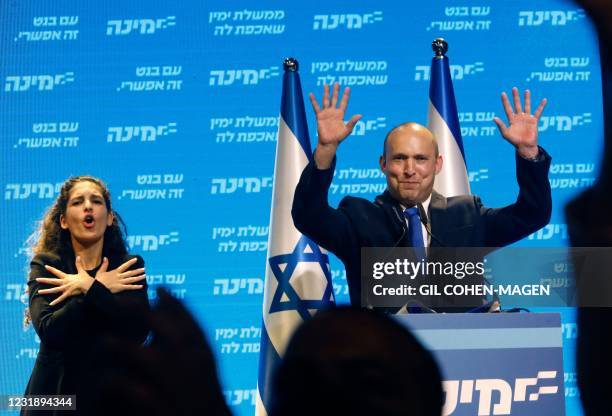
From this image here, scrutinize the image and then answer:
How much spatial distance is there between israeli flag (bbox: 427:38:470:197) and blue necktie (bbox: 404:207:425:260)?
38.4 inches

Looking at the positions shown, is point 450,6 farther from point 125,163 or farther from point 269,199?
point 125,163

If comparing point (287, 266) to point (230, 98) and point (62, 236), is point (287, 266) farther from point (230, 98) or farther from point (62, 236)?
point (230, 98)

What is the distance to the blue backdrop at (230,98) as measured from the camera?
5375 mm

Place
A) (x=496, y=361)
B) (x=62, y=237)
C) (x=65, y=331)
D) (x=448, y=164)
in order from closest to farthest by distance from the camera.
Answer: (x=496, y=361), (x=65, y=331), (x=62, y=237), (x=448, y=164)

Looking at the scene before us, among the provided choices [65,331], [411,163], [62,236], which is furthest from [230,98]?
[65,331]

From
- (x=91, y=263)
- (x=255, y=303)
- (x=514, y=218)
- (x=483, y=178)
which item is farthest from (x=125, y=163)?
(x=514, y=218)

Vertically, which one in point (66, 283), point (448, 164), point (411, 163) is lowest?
point (66, 283)

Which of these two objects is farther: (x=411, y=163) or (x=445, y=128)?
(x=445, y=128)

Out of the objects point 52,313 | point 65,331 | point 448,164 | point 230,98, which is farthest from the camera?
point 230,98

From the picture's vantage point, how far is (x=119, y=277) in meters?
3.87

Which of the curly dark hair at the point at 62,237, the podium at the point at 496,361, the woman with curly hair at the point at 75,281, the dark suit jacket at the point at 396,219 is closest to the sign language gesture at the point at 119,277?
the woman with curly hair at the point at 75,281

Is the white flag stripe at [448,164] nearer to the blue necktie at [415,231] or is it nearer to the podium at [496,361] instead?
the blue necktie at [415,231]

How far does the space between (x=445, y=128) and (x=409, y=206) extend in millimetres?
1086

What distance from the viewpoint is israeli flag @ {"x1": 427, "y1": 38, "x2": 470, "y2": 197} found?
4.87 metres
